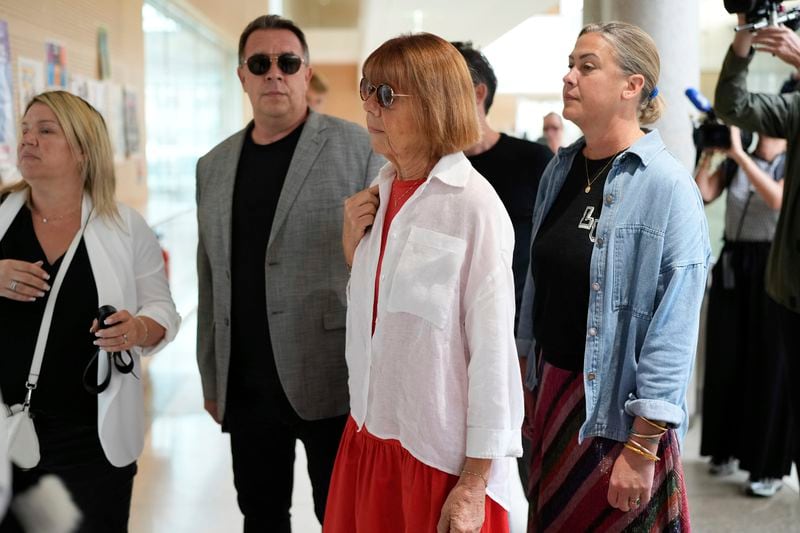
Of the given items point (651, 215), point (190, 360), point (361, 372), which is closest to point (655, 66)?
point (651, 215)

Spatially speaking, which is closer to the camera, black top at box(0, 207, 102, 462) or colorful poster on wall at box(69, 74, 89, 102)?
black top at box(0, 207, 102, 462)

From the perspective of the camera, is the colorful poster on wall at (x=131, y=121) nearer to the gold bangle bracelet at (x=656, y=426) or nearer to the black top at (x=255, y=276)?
the black top at (x=255, y=276)

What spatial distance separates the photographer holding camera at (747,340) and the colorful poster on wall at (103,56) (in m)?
3.58

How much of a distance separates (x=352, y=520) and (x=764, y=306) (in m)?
2.93

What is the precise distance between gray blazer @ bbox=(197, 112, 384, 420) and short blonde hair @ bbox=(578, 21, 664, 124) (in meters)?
0.79

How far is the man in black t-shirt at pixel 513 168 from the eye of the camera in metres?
2.60

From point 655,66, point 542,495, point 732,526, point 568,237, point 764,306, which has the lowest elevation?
point 732,526

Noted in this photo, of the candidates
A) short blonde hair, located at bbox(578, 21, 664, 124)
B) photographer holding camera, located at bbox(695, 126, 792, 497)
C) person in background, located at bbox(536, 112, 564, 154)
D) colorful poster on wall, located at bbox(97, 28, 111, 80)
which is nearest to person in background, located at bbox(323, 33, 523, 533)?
short blonde hair, located at bbox(578, 21, 664, 124)

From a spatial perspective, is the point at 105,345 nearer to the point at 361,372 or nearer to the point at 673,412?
the point at 361,372

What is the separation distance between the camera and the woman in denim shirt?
1.73m

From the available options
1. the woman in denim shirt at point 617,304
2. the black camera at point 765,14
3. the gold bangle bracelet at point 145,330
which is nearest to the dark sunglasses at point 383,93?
the woman in denim shirt at point 617,304

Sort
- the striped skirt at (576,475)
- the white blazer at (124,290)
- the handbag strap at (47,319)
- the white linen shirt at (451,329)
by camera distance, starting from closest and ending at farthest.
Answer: the white linen shirt at (451,329)
the striped skirt at (576,475)
the handbag strap at (47,319)
the white blazer at (124,290)

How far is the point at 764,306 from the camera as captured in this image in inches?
153

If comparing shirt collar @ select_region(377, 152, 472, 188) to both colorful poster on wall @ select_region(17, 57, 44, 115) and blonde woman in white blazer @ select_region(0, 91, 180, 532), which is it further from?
colorful poster on wall @ select_region(17, 57, 44, 115)
